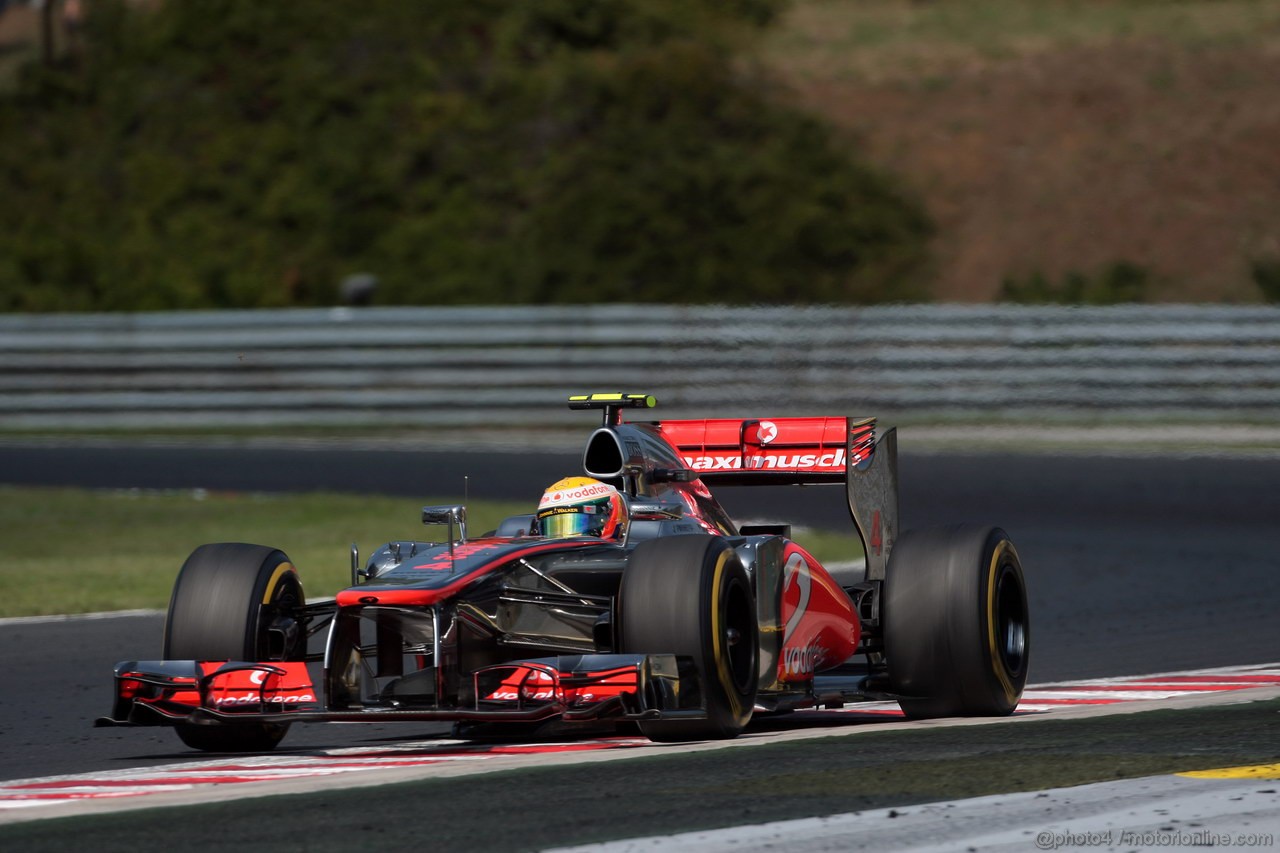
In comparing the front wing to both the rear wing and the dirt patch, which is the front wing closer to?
the rear wing

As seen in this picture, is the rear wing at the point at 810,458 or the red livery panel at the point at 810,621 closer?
the red livery panel at the point at 810,621

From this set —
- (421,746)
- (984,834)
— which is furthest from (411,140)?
(984,834)

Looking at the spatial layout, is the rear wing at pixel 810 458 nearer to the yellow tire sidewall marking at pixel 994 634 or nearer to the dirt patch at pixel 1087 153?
the yellow tire sidewall marking at pixel 994 634

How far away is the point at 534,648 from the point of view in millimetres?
7016

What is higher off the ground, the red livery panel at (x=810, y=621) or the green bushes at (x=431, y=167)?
the green bushes at (x=431, y=167)

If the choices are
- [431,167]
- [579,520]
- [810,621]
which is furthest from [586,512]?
[431,167]

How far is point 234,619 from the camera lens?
6930mm

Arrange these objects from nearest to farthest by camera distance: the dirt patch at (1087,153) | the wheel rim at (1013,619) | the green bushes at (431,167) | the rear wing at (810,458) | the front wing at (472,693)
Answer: the front wing at (472,693)
the wheel rim at (1013,619)
the rear wing at (810,458)
the green bushes at (431,167)
the dirt patch at (1087,153)

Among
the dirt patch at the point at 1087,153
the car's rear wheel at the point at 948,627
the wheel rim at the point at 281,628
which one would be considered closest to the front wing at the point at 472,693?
the wheel rim at the point at 281,628

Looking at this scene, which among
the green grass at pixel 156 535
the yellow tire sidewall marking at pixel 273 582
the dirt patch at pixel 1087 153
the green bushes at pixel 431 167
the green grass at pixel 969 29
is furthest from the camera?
the green grass at pixel 969 29

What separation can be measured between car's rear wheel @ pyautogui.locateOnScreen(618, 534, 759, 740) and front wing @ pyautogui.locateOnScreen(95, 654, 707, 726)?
9 centimetres

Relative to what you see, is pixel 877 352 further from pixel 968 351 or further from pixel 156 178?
pixel 156 178

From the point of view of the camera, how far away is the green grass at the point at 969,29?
4178 cm

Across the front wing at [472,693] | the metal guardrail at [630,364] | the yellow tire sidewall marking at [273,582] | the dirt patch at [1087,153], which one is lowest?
the front wing at [472,693]
